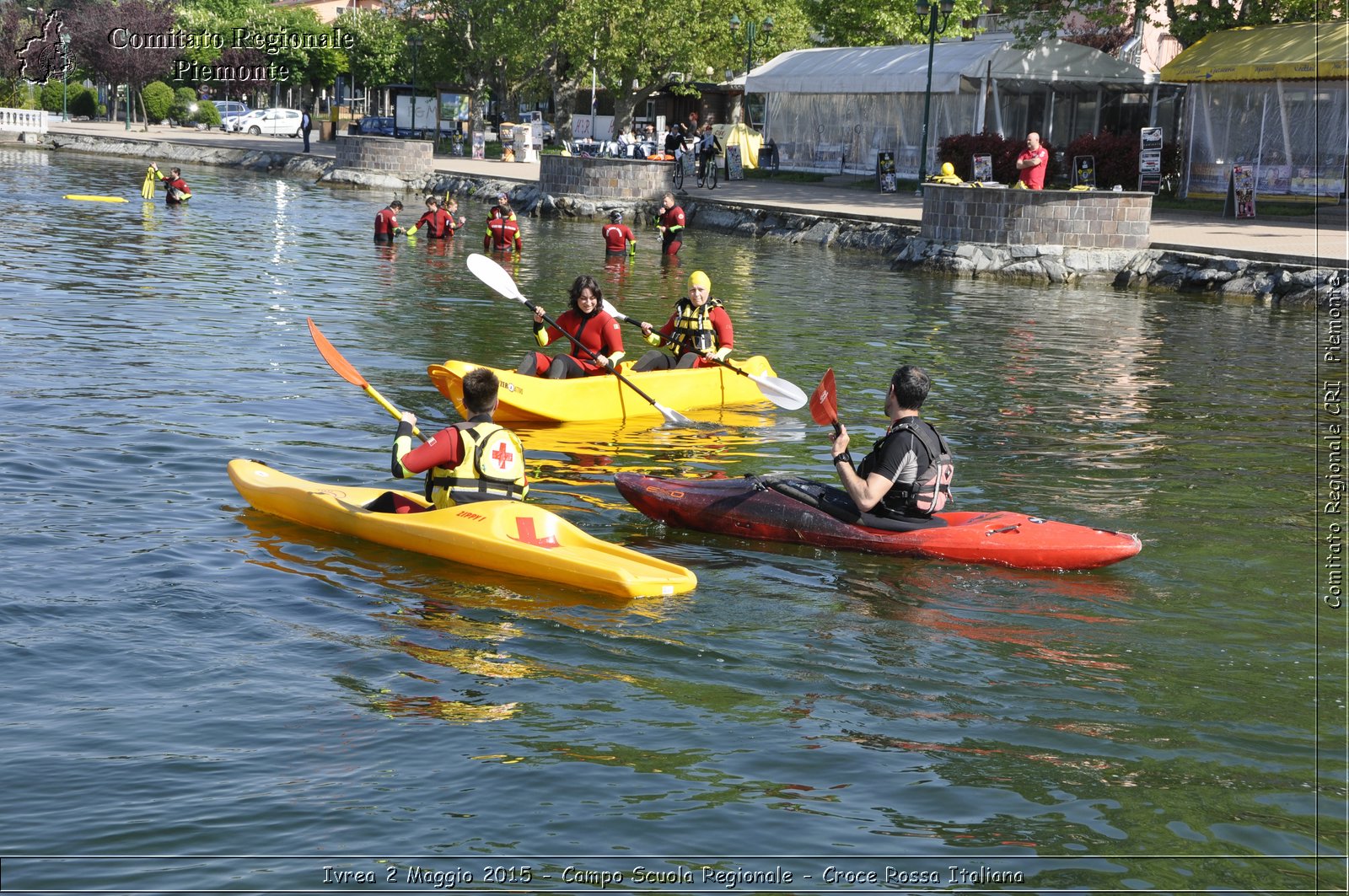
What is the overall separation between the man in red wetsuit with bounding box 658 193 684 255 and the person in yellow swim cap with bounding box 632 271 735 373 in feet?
41.2

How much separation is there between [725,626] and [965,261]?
60.8 feet

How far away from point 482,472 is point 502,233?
1729 centimetres

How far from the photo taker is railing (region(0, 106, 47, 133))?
52.9m

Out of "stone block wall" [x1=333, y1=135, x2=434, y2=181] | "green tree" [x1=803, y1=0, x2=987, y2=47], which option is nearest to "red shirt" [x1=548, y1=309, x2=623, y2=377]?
"stone block wall" [x1=333, y1=135, x2=434, y2=181]

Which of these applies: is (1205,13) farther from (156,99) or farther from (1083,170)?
(156,99)

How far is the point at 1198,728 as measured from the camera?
6281 millimetres

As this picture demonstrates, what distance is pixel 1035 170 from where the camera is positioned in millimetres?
24609

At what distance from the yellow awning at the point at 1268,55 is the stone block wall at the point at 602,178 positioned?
12575 mm

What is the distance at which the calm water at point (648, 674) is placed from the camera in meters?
5.21

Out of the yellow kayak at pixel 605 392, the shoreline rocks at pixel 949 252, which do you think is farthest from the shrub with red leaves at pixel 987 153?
the yellow kayak at pixel 605 392

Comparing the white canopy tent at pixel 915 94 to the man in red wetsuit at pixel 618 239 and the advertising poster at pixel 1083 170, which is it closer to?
the advertising poster at pixel 1083 170

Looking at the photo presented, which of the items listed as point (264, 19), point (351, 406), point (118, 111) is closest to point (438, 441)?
point (351, 406)

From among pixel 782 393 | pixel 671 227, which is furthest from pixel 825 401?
pixel 671 227

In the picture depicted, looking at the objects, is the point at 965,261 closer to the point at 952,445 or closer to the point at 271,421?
the point at 952,445
